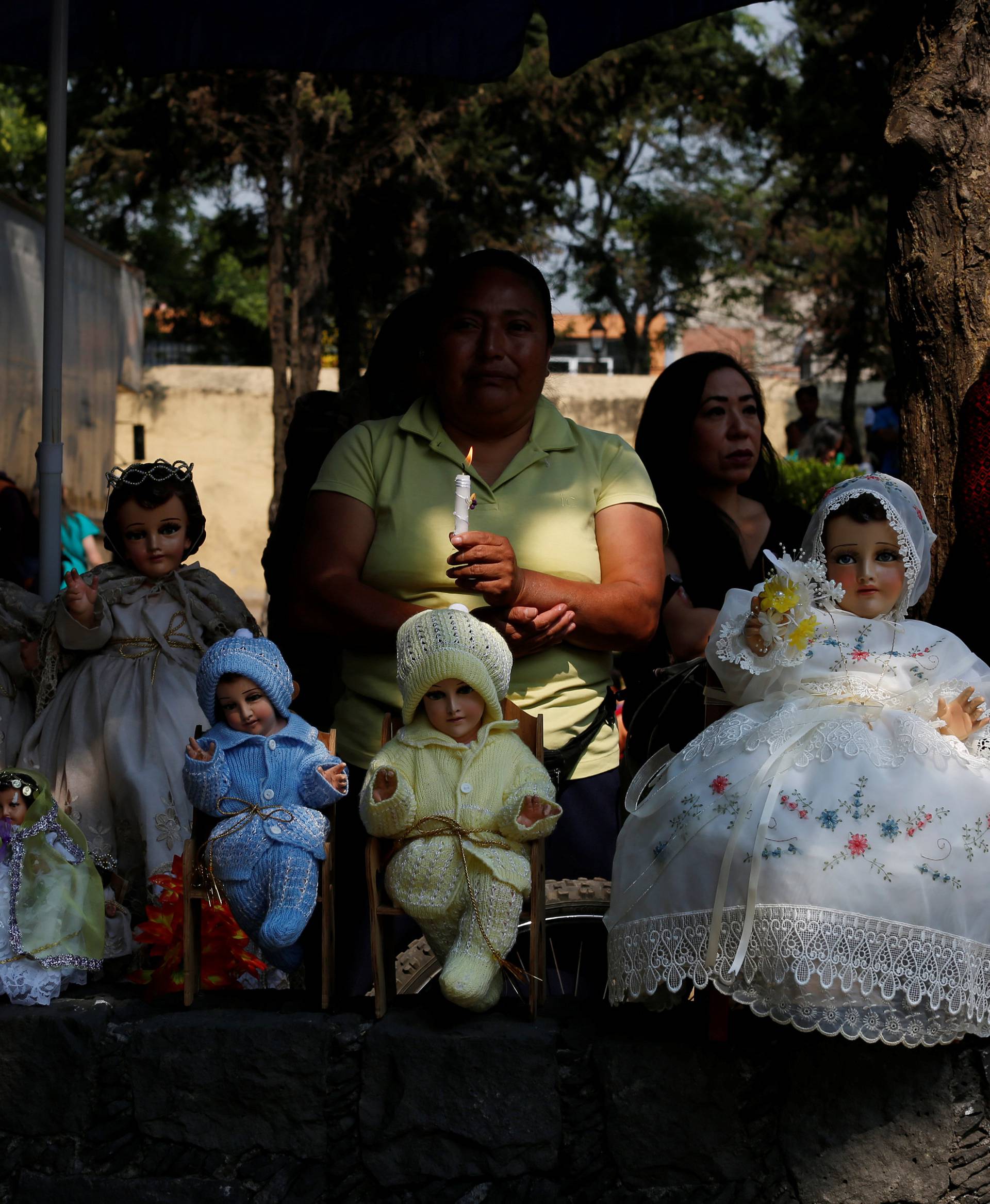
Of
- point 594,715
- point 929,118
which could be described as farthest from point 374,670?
point 929,118

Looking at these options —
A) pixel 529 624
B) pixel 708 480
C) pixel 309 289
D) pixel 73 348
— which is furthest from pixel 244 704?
pixel 309 289

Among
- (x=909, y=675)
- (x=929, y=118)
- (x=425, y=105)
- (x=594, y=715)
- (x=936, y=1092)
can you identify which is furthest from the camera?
(x=425, y=105)

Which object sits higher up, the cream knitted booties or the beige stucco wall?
the beige stucco wall

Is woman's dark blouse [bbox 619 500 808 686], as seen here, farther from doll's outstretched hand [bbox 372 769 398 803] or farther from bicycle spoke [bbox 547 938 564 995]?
doll's outstretched hand [bbox 372 769 398 803]

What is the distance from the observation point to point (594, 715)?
11.0 ft

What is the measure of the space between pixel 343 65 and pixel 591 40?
36.0 inches

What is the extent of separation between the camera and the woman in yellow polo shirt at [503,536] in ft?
10.6

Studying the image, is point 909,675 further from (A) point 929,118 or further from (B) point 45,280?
(B) point 45,280

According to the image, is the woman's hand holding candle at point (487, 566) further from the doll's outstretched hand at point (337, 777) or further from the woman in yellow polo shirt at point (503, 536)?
the doll's outstretched hand at point (337, 777)

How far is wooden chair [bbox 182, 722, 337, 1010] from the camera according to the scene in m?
2.77

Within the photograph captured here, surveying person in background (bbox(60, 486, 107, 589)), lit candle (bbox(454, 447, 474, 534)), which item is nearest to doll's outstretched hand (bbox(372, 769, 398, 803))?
lit candle (bbox(454, 447, 474, 534))

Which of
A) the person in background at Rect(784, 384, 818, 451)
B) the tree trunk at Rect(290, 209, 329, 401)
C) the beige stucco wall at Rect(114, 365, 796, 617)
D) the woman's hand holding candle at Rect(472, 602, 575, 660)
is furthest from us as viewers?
the beige stucco wall at Rect(114, 365, 796, 617)

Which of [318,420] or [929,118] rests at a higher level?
[929,118]

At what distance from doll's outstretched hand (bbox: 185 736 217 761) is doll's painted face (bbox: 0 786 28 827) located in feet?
1.42
